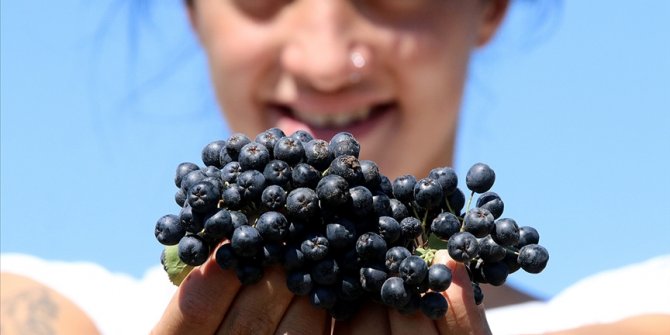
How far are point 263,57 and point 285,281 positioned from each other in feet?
6.49

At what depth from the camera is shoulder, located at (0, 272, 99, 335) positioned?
3530mm

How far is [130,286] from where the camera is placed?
4.27 meters

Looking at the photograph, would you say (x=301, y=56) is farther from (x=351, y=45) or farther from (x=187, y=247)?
(x=187, y=247)

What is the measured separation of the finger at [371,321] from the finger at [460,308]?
14 centimetres

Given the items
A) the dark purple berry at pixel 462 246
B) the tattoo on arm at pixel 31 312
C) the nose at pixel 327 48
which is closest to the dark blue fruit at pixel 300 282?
the dark purple berry at pixel 462 246

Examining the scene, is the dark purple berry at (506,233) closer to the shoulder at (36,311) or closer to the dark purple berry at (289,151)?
the dark purple berry at (289,151)

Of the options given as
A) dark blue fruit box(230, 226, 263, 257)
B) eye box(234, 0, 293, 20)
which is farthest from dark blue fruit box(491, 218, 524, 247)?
eye box(234, 0, 293, 20)

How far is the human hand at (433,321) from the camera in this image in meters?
2.19

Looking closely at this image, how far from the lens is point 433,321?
7.39 ft

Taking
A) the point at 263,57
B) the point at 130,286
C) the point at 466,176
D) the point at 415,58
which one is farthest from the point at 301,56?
the point at 466,176

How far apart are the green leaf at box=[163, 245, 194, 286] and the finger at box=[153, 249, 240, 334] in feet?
0.06

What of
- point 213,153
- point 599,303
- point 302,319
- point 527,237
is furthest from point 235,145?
point 599,303

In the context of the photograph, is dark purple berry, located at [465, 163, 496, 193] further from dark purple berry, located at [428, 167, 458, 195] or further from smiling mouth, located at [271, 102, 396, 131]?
smiling mouth, located at [271, 102, 396, 131]

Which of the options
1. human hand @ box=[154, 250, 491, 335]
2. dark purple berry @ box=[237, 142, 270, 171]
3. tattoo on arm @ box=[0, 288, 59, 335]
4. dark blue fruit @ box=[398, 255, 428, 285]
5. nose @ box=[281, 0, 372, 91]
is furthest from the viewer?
nose @ box=[281, 0, 372, 91]
